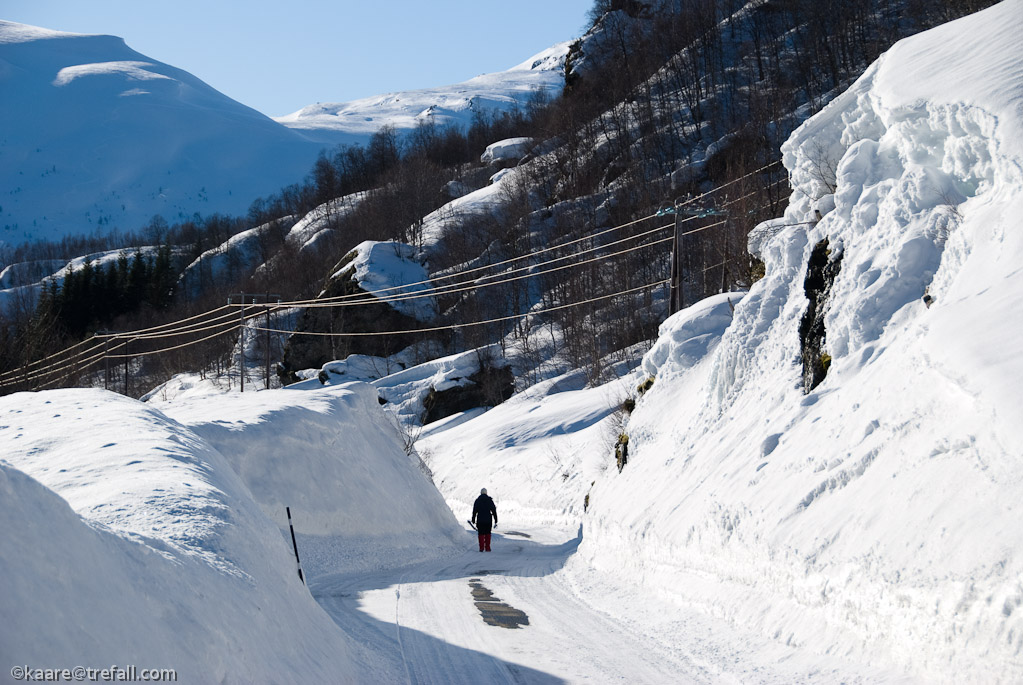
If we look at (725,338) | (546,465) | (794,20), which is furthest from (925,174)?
(794,20)

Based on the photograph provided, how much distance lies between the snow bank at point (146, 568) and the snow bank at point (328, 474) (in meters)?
7.79

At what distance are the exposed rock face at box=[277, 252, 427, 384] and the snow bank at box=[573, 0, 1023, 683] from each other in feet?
157

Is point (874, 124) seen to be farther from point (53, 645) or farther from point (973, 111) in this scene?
point (53, 645)

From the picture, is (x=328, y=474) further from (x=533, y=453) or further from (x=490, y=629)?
(x=533, y=453)

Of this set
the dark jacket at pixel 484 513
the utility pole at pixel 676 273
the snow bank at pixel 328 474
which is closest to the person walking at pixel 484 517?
the dark jacket at pixel 484 513

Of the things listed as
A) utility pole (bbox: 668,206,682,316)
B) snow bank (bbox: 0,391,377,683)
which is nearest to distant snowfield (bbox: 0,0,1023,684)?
snow bank (bbox: 0,391,377,683)

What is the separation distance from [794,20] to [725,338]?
72280 millimetres

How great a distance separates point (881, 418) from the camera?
32.9ft

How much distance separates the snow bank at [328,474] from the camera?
19.7m

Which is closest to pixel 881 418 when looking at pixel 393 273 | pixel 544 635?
pixel 544 635

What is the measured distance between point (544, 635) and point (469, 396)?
4350 cm

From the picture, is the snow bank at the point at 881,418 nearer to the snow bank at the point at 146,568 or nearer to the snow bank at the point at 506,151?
the snow bank at the point at 146,568

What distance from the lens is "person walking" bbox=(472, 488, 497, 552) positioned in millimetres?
21719

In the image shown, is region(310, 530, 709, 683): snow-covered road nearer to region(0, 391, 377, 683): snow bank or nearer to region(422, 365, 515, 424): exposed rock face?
region(0, 391, 377, 683): snow bank
